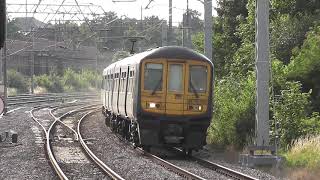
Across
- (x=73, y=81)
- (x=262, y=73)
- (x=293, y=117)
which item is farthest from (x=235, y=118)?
(x=73, y=81)

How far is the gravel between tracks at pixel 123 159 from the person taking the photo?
1231 centimetres

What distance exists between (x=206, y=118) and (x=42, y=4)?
23063mm

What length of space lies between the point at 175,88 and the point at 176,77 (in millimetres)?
308

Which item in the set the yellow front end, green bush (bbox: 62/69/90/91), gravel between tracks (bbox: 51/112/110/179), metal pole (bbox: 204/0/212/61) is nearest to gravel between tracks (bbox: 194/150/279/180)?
the yellow front end

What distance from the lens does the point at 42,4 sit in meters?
36.4

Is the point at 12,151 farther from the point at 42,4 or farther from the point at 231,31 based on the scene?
the point at 42,4

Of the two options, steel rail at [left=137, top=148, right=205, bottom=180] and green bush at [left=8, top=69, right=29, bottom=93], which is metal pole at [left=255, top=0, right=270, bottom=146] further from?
green bush at [left=8, top=69, right=29, bottom=93]

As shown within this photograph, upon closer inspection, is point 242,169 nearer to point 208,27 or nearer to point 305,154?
point 305,154

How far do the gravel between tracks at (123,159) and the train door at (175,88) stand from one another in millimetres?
1517

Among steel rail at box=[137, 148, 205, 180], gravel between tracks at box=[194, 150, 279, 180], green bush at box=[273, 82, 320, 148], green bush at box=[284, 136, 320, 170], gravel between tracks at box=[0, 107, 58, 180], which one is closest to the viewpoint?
steel rail at box=[137, 148, 205, 180]

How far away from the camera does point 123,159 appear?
50.0ft

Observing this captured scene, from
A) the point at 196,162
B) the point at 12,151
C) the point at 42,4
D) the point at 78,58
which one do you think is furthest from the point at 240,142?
the point at 78,58

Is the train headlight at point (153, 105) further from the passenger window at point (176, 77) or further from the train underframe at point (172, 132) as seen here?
the passenger window at point (176, 77)

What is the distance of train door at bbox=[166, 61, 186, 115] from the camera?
15688 millimetres
